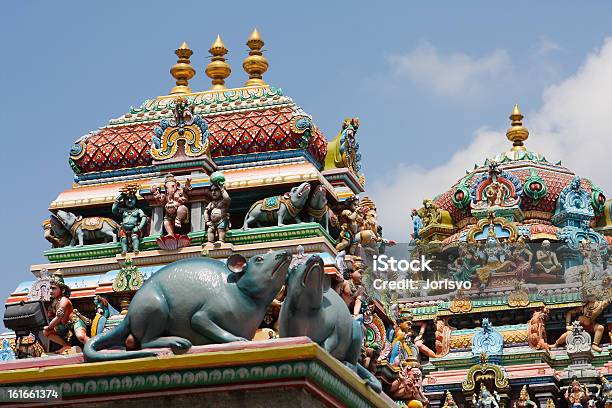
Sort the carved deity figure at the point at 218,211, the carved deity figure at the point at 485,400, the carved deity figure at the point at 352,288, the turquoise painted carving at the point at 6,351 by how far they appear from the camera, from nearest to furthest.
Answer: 1. the carved deity figure at the point at 352,288
2. the carved deity figure at the point at 218,211
3. the turquoise painted carving at the point at 6,351
4. the carved deity figure at the point at 485,400

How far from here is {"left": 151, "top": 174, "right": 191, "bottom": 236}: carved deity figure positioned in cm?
2406

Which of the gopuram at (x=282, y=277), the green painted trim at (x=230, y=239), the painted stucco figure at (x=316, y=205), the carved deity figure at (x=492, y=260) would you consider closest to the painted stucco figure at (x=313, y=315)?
the gopuram at (x=282, y=277)

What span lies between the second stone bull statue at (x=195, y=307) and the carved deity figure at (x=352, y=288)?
11.3 m

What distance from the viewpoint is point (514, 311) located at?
3762 centimetres

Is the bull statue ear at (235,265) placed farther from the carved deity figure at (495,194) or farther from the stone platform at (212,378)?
the carved deity figure at (495,194)

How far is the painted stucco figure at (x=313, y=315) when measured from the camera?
423 inches

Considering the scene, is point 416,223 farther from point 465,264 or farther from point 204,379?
point 204,379

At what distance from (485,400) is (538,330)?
8.44 feet

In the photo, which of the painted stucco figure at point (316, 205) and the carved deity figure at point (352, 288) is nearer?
the carved deity figure at point (352, 288)

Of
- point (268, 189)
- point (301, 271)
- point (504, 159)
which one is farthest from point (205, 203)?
point (504, 159)

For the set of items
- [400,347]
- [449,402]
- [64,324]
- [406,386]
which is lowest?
[406,386]

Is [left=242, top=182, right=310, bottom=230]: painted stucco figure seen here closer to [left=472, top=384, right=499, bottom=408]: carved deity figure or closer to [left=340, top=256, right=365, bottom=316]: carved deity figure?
[left=340, top=256, right=365, bottom=316]: carved deity figure

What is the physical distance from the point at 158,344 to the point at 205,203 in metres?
14.4

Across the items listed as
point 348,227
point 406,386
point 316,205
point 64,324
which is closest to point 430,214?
point 348,227
